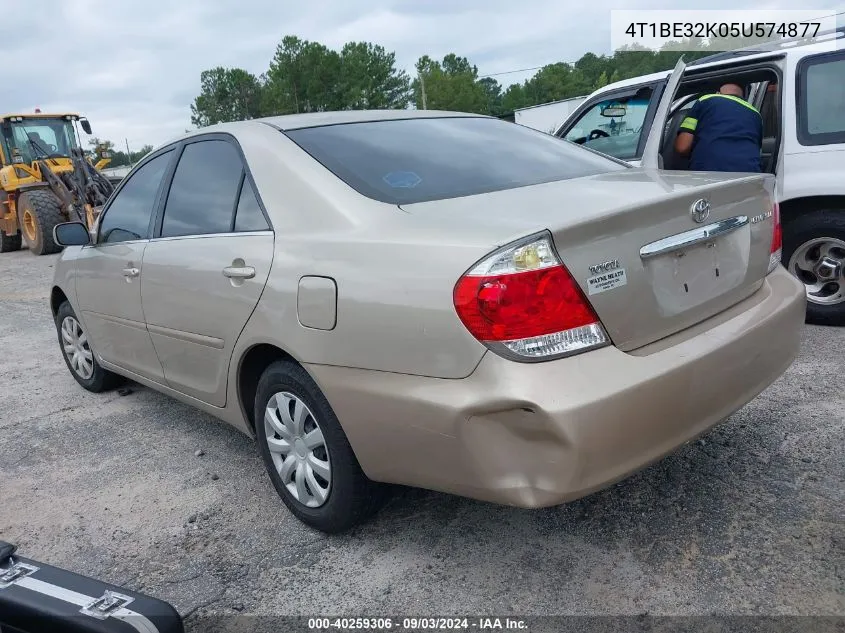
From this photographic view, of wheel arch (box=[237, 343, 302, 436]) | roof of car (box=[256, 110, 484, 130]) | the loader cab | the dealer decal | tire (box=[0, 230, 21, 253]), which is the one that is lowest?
tire (box=[0, 230, 21, 253])

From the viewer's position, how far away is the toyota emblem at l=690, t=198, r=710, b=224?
227cm

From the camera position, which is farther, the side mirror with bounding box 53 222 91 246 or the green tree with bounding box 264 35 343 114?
the green tree with bounding box 264 35 343 114

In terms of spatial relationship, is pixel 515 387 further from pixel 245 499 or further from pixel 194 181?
pixel 194 181

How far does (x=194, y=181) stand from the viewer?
3283mm

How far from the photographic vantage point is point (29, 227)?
47.1 feet

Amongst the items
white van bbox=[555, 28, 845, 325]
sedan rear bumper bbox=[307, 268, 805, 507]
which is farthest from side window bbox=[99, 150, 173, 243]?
white van bbox=[555, 28, 845, 325]

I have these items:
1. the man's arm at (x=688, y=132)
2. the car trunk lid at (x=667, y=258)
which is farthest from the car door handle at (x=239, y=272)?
the man's arm at (x=688, y=132)

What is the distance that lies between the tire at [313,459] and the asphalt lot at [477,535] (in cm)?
12

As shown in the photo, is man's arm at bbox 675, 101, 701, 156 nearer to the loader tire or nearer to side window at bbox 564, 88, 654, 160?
side window at bbox 564, 88, 654, 160

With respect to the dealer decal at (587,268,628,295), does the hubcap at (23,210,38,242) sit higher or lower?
lower

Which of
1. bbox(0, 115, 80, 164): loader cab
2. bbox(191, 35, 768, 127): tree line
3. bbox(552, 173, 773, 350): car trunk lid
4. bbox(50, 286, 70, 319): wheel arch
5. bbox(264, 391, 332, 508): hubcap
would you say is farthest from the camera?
bbox(191, 35, 768, 127): tree line

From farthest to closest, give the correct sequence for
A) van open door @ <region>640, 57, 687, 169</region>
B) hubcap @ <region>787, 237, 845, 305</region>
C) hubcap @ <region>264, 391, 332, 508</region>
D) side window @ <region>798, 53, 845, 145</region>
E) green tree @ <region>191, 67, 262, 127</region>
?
green tree @ <region>191, 67, 262, 127</region>, hubcap @ <region>787, 237, 845, 305</region>, side window @ <region>798, 53, 845, 145</region>, van open door @ <region>640, 57, 687, 169</region>, hubcap @ <region>264, 391, 332, 508</region>

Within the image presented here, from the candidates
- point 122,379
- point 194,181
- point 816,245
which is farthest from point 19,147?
point 816,245

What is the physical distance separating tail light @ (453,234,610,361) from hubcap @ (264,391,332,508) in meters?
0.86
